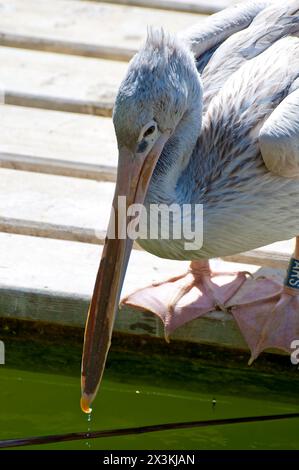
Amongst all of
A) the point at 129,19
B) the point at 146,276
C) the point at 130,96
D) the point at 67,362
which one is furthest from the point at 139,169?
the point at 129,19

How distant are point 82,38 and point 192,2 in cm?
67

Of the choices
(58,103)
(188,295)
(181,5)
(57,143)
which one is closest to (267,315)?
(188,295)

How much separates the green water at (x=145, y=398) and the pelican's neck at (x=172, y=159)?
59 cm

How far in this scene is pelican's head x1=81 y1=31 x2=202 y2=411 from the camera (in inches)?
115

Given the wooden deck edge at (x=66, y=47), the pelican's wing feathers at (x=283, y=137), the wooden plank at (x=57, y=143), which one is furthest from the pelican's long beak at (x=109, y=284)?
the wooden deck edge at (x=66, y=47)

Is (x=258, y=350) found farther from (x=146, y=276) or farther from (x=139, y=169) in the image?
(x=139, y=169)

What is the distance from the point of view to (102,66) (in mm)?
4957

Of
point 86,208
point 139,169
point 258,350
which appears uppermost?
point 139,169

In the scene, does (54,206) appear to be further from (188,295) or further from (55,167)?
(188,295)

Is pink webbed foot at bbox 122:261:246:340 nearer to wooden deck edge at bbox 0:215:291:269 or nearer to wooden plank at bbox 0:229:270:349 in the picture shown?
wooden plank at bbox 0:229:270:349

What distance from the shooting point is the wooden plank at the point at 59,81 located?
15.1ft

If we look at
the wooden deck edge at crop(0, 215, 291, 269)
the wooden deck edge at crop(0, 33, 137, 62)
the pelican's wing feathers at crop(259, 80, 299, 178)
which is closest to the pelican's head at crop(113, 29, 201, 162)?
the pelican's wing feathers at crop(259, 80, 299, 178)

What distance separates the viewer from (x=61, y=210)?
12.6ft

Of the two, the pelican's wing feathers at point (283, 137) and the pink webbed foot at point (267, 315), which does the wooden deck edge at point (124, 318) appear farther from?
the pelican's wing feathers at point (283, 137)
